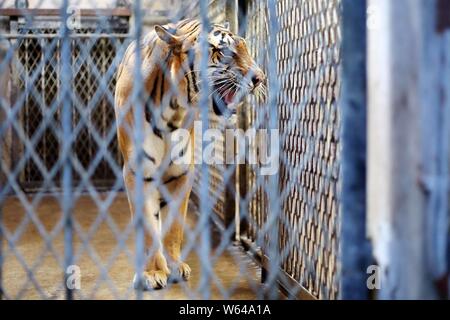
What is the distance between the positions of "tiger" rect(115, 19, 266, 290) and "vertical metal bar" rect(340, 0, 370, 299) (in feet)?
3.19

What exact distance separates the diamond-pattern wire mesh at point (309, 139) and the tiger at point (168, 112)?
24 cm

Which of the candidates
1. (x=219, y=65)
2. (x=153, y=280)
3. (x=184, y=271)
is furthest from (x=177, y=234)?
(x=219, y=65)

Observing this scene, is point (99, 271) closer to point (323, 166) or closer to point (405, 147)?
point (323, 166)

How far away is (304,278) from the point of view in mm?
2426

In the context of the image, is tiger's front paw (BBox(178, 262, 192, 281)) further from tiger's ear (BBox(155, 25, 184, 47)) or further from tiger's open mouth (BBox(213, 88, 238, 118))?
tiger's ear (BBox(155, 25, 184, 47))

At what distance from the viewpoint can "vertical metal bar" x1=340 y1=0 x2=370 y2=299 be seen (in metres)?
1.63

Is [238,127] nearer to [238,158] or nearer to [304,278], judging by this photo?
[238,158]

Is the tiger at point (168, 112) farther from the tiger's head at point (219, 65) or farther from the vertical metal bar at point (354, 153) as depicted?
the vertical metal bar at point (354, 153)

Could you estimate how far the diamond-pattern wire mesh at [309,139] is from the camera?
2062 millimetres

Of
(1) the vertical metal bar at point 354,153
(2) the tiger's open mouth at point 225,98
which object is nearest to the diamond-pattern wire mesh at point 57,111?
(2) the tiger's open mouth at point 225,98

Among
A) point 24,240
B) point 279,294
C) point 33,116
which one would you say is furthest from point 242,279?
point 33,116

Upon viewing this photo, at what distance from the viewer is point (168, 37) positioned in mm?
2615

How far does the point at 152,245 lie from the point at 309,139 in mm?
920
